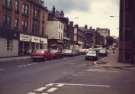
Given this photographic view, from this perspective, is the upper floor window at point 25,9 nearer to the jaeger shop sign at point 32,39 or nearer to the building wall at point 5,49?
the jaeger shop sign at point 32,39

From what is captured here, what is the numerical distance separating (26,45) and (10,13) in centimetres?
1075

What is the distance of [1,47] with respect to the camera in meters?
51.7

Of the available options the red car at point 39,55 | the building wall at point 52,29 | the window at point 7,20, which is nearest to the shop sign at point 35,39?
the window at point 7,20

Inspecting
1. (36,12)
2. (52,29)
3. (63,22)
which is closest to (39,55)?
(36,12)

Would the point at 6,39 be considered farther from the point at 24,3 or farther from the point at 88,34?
the point at 88,34

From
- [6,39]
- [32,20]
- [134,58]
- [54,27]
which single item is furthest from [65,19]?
[134,58]

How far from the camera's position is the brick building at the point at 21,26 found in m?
53.2

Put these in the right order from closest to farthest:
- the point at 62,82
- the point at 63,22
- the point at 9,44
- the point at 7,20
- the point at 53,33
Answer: the point at 62,82, the point at 7,20, the point at 9,44, the point at 53,33, the point at 63,22

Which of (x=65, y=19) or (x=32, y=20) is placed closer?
(x=32, y=20)

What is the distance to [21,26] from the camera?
6053 cm

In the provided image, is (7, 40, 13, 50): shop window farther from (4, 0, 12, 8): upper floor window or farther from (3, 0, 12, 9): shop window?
(4, 0, 12, 8): upper floor window

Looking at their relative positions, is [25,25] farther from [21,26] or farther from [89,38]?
[89,38]

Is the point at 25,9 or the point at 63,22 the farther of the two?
the point at 63,22

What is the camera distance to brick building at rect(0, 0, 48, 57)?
5318cm
